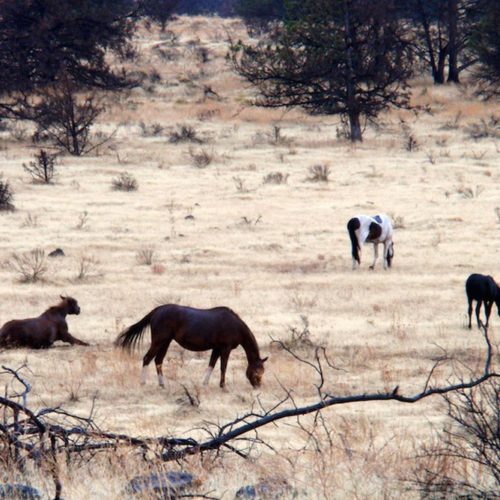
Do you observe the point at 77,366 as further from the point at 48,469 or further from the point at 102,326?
the point at 48,469

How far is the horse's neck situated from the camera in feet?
33.1

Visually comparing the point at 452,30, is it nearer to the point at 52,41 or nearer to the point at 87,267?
the point at 52,41

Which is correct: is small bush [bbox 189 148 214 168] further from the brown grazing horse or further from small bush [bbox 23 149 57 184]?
the brown grazing horse

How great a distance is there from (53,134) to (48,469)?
26.0 meters

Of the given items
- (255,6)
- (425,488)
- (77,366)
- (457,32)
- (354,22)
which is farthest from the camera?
(255,6)

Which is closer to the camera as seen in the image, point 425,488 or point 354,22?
point 425,488

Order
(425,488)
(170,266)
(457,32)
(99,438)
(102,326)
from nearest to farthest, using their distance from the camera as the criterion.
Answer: (425,488), (99,438), (102,326), (170,266), (457,32)

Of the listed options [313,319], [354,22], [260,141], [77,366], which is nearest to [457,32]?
[354,22]

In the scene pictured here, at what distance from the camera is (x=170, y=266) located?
54.1 feet

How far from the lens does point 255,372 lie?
1005 centimetres

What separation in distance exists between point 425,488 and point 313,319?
7890 mm

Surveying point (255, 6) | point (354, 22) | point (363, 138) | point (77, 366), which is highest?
point (255, 6)

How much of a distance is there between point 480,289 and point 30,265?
6.77 meters

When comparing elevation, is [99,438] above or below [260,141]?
below
